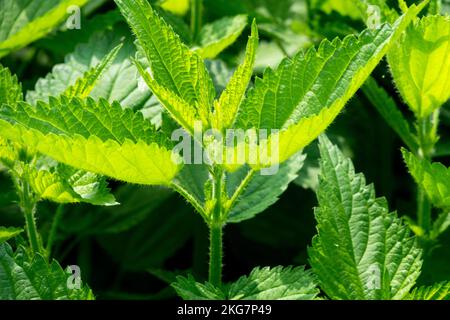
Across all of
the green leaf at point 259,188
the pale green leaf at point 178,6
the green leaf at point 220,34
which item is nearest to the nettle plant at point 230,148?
the green leaf at point 259,188

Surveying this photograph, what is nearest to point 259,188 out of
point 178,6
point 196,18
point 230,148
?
point 230,148

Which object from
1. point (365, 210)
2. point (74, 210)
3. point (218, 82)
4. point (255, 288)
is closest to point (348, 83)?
point (365, 210)

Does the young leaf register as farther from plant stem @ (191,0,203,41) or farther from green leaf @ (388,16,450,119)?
plant stem @ (191,0,203,41)

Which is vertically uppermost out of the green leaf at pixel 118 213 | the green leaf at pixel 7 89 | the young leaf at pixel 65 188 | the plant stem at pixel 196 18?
the plant stem at pixel 196 18

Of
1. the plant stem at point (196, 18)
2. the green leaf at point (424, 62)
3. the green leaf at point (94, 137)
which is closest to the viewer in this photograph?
the green leaf at point (94, 137)

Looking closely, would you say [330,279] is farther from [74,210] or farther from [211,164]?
[74,210]

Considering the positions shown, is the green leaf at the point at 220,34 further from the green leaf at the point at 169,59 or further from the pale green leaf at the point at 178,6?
the green leaf at the point at 169,59

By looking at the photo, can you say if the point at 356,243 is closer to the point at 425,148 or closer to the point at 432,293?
the point at 432,293
